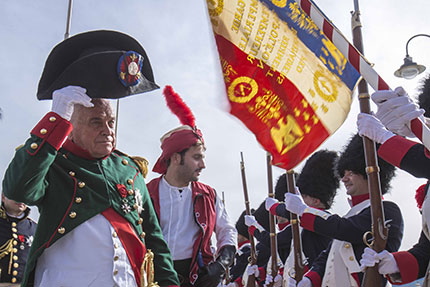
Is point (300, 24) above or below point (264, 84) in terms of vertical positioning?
above

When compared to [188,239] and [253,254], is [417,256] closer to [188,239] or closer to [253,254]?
[188,239]

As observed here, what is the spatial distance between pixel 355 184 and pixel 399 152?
2.08 metres

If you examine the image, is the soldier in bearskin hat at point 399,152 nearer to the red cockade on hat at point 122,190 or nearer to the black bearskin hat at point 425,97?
the black bearskin hat at point 425,97

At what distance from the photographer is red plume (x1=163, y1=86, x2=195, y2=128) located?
5391mm

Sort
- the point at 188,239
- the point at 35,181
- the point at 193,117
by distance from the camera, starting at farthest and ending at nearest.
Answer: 1. the point at 193,117
2. the point at 188,239
3. the point at 35,181

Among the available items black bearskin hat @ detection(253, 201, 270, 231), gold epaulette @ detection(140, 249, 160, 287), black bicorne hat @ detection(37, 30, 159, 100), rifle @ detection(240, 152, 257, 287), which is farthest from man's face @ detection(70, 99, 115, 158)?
black bearskin hat @ detection(253, 201, 270, 231)

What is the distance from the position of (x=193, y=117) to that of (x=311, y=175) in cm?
276

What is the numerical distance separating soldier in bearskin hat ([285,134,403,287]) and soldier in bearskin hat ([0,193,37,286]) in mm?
2935

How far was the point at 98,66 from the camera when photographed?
285 centimetres

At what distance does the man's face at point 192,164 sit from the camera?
16.6 feet

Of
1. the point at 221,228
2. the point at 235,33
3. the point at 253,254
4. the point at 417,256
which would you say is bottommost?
the point at 253,254

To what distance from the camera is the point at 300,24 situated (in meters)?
3.85

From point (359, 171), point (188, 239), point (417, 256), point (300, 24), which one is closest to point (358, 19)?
point (300, 24)

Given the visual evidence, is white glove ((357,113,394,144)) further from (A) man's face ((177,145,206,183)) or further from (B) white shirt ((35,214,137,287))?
(A) man's face ((177,145,206,183))
